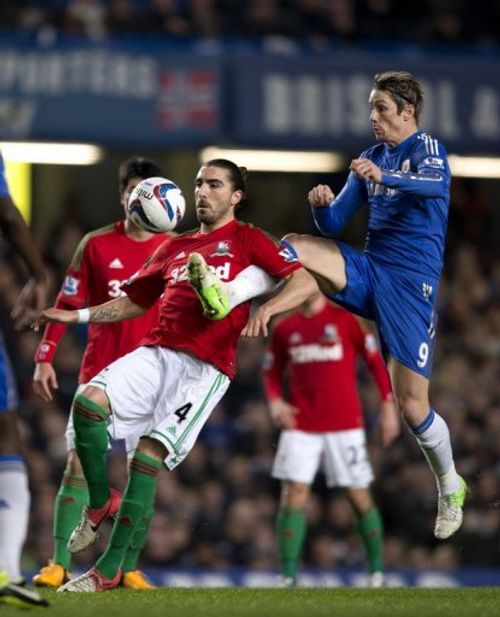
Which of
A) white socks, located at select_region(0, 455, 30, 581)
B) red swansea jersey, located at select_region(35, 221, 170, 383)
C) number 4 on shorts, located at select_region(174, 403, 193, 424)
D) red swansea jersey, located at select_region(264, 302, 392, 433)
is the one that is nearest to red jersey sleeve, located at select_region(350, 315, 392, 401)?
red swansea jersey, located at select_region(264, 302, 392, 433)

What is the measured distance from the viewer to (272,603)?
7.92m

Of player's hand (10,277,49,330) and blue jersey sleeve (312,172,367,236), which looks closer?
player's hand (10,277,49,330)

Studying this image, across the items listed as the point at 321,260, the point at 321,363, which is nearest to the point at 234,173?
the point at 321,260

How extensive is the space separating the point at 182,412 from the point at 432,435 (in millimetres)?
1541

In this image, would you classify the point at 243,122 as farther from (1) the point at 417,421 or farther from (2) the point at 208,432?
(1) the point at 417,421

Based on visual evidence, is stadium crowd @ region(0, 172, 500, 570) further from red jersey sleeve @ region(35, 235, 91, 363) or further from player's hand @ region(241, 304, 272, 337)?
player's hand @ region(241, 304, 272, 337)

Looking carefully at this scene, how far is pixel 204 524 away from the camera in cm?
1466

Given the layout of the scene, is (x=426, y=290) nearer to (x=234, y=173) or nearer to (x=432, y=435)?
(x=432, y=435)

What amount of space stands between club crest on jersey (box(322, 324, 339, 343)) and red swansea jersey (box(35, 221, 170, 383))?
10.3 ft

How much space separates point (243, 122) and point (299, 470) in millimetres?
5123

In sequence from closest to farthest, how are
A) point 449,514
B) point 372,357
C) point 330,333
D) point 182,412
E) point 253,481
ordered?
1. point 182,412
2. point 449,514
3. point 372,357
4. point 330,333
5. point 253,481

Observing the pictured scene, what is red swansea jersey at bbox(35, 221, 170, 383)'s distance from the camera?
966cm

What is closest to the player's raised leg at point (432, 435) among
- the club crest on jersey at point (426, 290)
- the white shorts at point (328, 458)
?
the club crest on jersey at point (426, 290)

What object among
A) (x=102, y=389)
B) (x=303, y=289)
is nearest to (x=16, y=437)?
(x=102, y=389)
